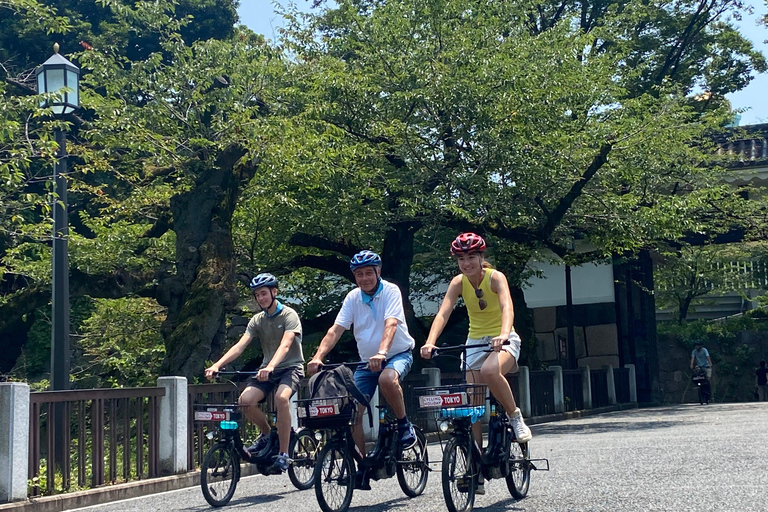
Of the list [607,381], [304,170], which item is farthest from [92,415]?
[607,381]

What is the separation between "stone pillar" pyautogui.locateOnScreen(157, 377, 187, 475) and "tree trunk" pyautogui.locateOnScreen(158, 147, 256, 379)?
3989 mm

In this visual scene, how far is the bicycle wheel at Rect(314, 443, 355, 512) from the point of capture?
6.84m

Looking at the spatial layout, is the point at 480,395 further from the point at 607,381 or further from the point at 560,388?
the point at 607,381

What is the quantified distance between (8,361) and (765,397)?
904 inches

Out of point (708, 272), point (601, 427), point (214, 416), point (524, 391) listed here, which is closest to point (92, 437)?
point (214, 416)

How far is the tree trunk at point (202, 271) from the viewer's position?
1563 cm

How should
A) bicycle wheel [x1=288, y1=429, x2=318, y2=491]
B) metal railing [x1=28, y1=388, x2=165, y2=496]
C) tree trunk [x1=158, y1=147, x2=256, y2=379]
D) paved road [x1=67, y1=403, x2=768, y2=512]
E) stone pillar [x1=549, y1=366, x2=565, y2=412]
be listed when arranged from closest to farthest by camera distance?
paved road [x1=67, y1=403, x2=768, y2=512], bicycle wheel [x1=288, y1=429, x2=318, y2=491], metal railing [x1=28, y1=388, x2=165, y2=496], tree trunk [x1=158, y1=147, x2=256, y2=379], stone pillar [x1=549, y1=366, x2=565, y2=412]

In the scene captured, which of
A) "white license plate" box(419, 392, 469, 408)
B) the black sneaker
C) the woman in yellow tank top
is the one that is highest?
the woman in yellow tank top

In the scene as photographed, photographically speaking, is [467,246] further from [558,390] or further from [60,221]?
[558,390]

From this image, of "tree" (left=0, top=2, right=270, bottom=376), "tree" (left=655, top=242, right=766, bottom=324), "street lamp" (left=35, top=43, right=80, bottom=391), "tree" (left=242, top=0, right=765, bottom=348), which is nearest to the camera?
"street lamp" (left=35, top=43, right=80, bottom=391)

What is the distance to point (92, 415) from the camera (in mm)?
10266

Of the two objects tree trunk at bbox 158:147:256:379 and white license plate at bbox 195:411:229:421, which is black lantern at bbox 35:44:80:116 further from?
white license plate at bbox 195:411:229:421

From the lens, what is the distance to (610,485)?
8258 mm

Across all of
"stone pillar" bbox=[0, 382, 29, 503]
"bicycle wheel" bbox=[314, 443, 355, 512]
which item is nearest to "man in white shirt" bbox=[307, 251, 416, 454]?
"bicycle wheel" bbox=[314, 443, 355, 512]
